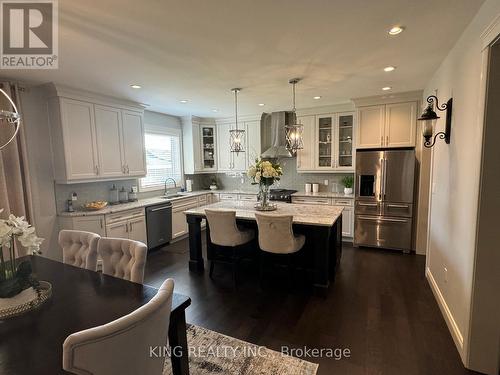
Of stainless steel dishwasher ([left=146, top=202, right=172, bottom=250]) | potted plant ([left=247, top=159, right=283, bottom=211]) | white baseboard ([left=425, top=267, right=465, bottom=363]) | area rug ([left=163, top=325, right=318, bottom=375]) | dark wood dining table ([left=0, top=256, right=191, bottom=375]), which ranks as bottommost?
area rug ([left=163, top=325, right=318, bottom=375])

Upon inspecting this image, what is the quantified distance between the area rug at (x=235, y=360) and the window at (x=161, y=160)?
365cm

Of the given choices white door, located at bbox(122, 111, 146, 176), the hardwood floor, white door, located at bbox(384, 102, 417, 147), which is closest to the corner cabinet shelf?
white door, located at bbox(384, 102, 417, 147)

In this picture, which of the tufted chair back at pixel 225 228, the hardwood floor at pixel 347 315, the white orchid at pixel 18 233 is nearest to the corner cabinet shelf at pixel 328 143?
the hardwood floor at pixel 347 315

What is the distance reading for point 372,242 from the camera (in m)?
4.57

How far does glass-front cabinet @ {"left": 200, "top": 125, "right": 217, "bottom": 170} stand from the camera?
20.6 feet

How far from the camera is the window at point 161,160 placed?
5312 millimetres

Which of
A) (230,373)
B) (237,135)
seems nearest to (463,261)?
(230,373)

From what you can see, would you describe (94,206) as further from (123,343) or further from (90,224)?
(123,343)

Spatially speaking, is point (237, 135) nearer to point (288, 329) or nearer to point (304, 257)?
point (304, 257)

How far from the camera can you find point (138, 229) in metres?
4.35

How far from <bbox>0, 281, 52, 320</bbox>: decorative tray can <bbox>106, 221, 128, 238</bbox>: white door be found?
250 centimetres

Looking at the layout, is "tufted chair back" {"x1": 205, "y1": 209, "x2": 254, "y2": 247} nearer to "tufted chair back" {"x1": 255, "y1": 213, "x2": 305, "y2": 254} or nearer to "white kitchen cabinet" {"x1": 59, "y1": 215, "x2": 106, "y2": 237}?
"tufted chair back" {"x1": 255, "y1": 213, "x2": 305, "y2": 254}

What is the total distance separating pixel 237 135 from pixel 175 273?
7.24 ft

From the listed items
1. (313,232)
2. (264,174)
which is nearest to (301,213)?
(313,232)
